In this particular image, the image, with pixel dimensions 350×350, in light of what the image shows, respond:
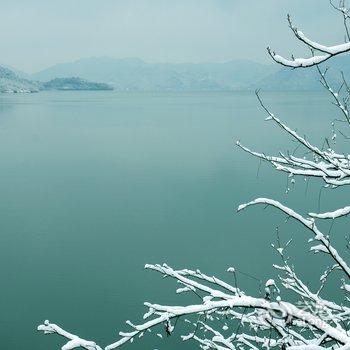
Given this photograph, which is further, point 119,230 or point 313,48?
point 119,230

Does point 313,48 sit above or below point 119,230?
above

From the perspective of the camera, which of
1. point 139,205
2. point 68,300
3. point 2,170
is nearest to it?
point 68,300

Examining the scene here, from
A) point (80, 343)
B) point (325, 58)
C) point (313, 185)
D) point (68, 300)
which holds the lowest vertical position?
point (68, 300)

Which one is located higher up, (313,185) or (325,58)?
(325,58)

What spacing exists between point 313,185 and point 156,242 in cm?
1214

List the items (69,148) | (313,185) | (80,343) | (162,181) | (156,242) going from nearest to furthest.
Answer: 1. (80,343)
2. (156,242)
3. (313,185)
4. (162,181)
5. (69,148)

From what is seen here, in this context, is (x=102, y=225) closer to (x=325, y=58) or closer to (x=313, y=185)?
(x=313, y=185)

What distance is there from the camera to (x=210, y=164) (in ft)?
115

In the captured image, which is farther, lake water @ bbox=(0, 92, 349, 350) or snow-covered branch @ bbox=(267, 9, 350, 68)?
lake water @ bbox=(0, 92, 349, 350)

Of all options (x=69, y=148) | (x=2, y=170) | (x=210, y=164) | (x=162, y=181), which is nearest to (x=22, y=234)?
(x=162, y=181)

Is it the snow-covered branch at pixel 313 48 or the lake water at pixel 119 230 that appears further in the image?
the lake water at pixel 119 230

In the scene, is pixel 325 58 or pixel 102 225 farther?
pixel 102 225

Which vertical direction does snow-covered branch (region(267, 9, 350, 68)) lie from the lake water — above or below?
above

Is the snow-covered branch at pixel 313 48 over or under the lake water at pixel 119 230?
over
